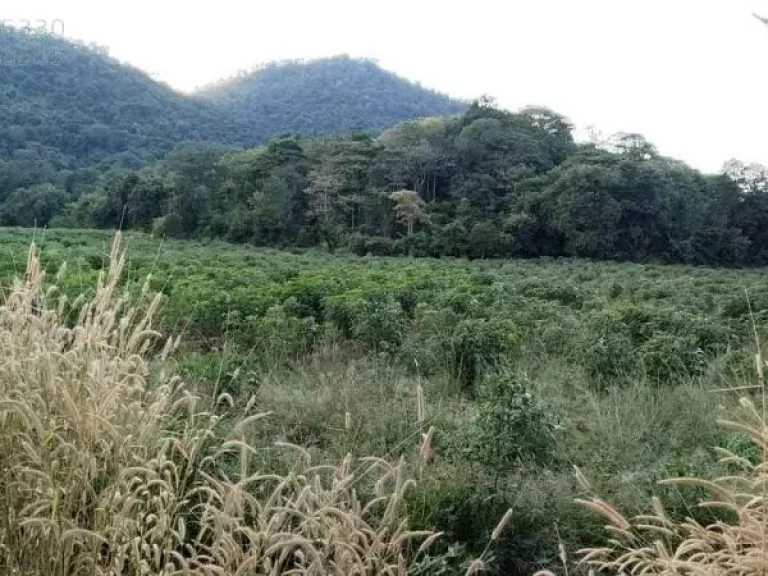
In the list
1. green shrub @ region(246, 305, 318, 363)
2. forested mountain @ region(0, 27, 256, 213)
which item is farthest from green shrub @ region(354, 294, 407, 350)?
forested mountain @ region(0, 27, 256, 213)

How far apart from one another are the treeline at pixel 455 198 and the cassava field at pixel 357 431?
88.8ft

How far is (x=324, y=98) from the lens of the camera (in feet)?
335

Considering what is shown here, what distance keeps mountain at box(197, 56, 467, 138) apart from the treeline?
40333 mm

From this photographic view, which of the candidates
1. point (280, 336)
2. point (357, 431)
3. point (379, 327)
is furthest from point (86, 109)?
point (357, 431)

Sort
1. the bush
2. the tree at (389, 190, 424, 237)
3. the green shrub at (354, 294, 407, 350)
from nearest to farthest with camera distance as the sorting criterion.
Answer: the bush, the green shrub at (354, 294, 407, 350), the tree at (389, 190, 424, 237)

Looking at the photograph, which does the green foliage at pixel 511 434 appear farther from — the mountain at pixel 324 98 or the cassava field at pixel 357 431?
the mountain at pixel 324 98

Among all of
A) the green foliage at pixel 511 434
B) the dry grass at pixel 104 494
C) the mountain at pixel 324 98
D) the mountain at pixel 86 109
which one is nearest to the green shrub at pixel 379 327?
the green foliage at pixel 511 434

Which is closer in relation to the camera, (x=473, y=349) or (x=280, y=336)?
(x=473, y=349)

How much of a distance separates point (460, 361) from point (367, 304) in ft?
6.25

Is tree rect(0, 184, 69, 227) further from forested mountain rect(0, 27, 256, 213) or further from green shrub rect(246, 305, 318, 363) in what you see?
green shrub rect(246, 305, 318, 363)

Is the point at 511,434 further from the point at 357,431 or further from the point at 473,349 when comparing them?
the point at 473,349

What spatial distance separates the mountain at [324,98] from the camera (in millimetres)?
92375

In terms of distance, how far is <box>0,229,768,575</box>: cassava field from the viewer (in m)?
1.74

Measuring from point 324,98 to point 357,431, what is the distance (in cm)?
10293
